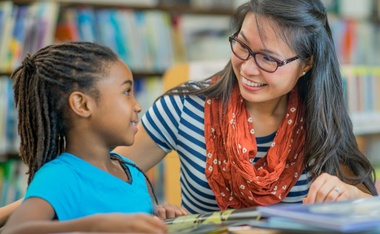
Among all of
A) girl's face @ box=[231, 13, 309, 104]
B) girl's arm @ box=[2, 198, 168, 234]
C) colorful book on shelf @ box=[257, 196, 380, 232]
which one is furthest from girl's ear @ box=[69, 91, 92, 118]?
girl's face @ box=[231, 13, 309, 104]

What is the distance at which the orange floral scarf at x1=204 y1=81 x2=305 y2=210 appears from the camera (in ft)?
5.02

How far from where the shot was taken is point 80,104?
1.12 m

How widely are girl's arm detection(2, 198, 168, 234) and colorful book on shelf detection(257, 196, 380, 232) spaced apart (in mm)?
166

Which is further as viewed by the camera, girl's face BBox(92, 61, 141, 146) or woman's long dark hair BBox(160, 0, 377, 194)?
woman's long dark hair BBox(160, 0, 377, 194)

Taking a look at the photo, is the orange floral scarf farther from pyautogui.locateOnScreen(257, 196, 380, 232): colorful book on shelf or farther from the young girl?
pyautogui.locateOnScreen(257, 196, 380, 232): colorful book on shelf

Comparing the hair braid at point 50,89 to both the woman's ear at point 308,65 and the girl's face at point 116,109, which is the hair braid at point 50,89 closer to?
the girl's face at point 116,109

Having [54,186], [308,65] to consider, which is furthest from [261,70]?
[54,186]

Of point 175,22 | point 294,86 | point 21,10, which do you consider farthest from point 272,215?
point 175,22

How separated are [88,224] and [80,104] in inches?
11.3

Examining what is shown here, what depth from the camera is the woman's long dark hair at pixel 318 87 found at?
1491 millimetres

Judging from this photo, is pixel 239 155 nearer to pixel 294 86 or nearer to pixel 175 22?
pixel 294 86

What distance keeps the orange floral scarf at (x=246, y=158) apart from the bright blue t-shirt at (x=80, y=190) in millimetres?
402

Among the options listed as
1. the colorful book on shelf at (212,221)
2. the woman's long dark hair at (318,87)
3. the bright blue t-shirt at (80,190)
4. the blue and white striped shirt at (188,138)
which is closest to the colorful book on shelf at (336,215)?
the colorful book on shelf at (212,221)

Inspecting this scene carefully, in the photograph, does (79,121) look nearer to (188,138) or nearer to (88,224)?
(88,224)
